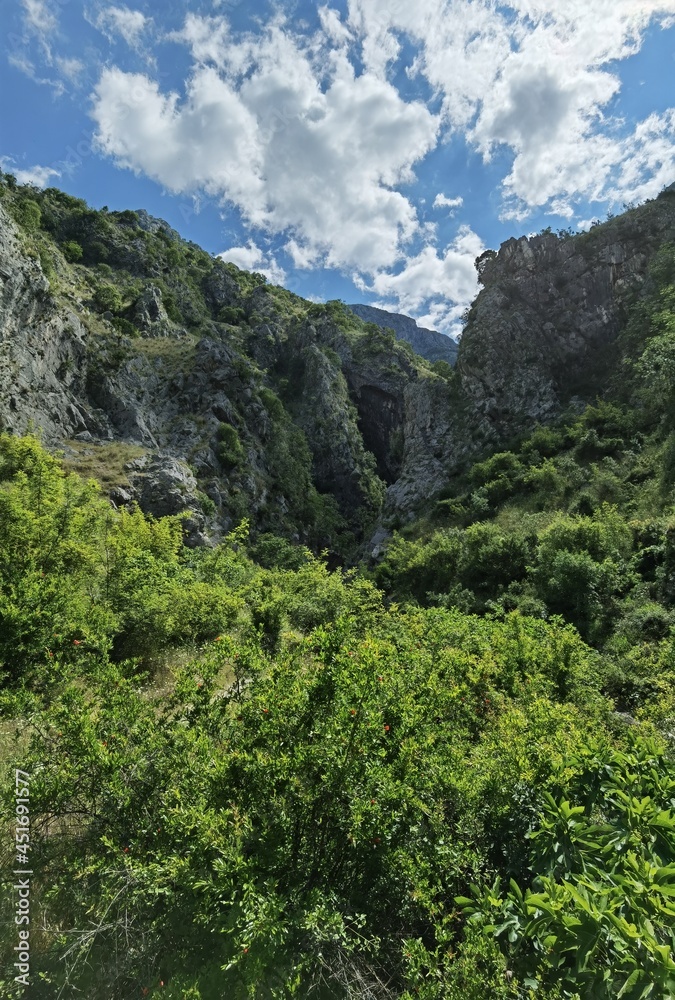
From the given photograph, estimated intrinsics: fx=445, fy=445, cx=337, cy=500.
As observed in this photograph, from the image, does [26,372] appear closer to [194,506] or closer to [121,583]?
[194,506]

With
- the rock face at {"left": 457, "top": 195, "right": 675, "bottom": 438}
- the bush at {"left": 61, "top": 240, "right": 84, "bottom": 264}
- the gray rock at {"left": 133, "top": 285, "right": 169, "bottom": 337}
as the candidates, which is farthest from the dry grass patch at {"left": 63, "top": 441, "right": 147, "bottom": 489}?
the bush at {"left": 61, "top": 240, "right": 84, "bottom": 264}

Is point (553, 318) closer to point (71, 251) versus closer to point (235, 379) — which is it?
point (235, 379)

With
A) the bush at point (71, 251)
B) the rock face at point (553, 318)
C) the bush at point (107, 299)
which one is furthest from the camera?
the bush at point (71, 251)

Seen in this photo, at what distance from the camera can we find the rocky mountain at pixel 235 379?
2834 centimetres

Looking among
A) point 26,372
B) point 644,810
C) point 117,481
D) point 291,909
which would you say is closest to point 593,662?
point 644,810

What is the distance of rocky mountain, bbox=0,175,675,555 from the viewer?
28.3 m

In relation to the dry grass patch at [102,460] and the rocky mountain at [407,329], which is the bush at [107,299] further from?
the rocky mountain at [407,329]

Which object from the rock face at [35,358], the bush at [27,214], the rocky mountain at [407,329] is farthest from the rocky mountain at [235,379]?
the rocky mountain at [407,329]

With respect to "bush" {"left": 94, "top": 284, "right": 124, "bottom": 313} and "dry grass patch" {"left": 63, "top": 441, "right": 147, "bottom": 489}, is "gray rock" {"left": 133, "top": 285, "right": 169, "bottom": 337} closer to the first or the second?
"bush" {"left": 94, "top": 284, "right": 124, "bottom": 313}

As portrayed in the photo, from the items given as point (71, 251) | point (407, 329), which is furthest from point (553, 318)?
point (407, 329)

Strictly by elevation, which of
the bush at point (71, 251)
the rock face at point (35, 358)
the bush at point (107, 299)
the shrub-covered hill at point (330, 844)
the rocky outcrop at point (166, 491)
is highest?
the bush at point (71, 251)

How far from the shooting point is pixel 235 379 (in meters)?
41.6

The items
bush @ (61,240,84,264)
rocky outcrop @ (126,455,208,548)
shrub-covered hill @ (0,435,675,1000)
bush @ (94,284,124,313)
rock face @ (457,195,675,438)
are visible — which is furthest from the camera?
bush @ (61,240,84,264)

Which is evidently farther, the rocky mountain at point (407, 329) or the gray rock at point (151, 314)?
the rocky mountain at point (407, 329)
